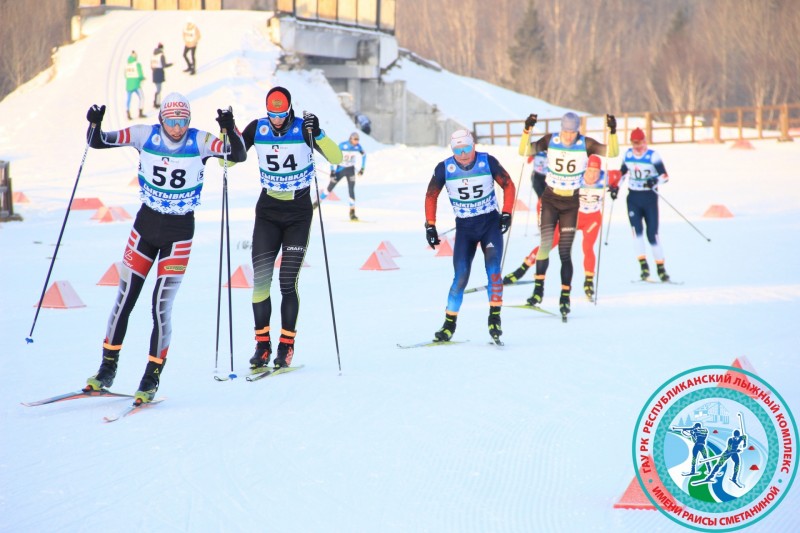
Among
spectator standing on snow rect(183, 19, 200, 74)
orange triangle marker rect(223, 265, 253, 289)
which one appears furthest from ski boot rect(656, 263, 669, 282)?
spectator standing on snow rect(183, 19, 200, 74)

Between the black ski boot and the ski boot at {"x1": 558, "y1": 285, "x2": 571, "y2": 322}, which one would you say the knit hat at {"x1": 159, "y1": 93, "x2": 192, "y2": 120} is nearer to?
the black ski boot

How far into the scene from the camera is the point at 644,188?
1194 centimetres

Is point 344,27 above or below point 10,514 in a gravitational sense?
above

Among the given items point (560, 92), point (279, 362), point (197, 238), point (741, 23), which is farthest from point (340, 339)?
point (560, 92)

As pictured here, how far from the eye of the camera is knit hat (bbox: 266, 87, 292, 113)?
22.1 ft

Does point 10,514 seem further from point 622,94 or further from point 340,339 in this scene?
point 622,94

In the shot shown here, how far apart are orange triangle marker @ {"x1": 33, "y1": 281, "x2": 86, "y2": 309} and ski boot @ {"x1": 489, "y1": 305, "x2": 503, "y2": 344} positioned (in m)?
4.32

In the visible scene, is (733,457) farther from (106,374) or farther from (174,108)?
(174,108)

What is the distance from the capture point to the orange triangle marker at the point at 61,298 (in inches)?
384

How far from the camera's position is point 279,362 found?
6.98m

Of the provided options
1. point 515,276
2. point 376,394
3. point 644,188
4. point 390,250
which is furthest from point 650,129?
point 376,394

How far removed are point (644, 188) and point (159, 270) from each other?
7417mm

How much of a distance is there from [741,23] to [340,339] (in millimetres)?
55446
